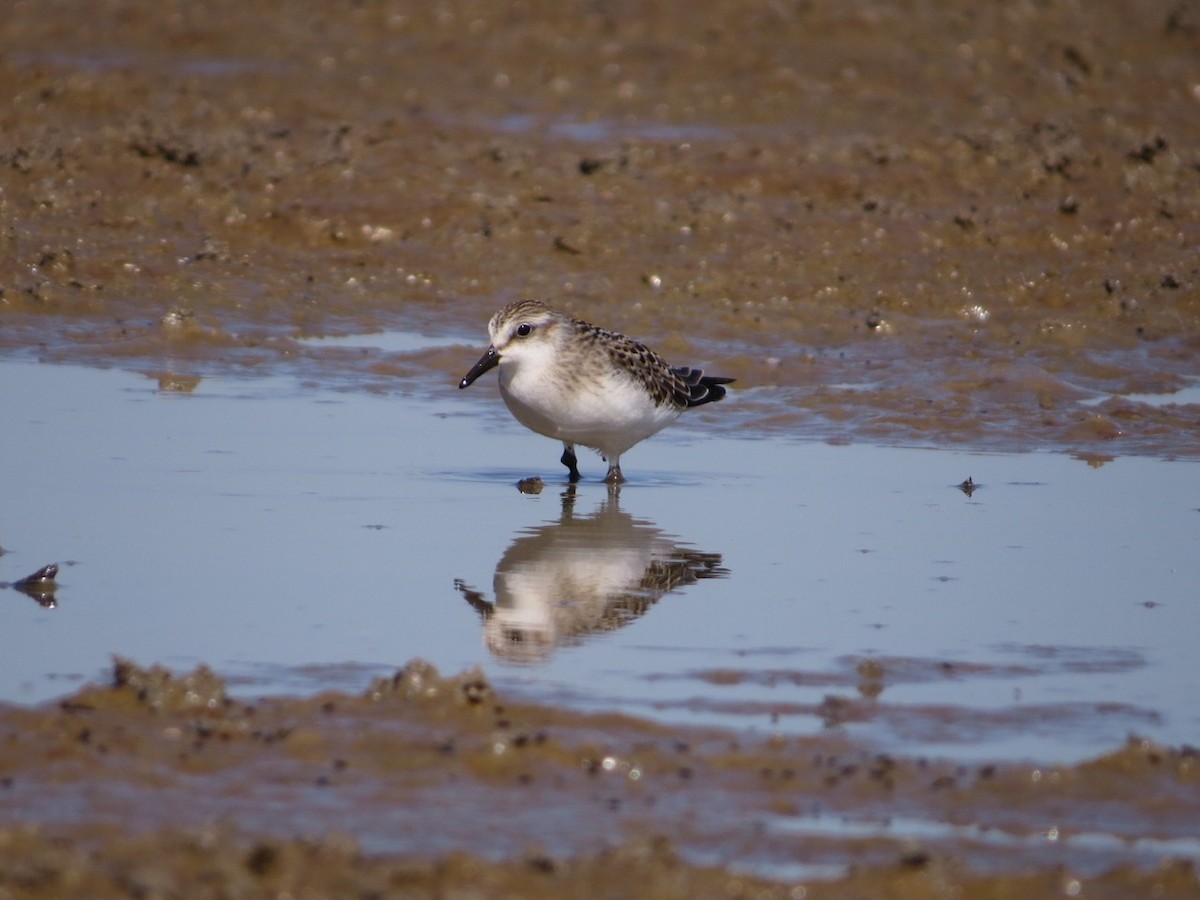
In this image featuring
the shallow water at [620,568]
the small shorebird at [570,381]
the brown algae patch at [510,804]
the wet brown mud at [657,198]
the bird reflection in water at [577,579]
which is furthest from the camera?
the wet brown mud at [657,198]

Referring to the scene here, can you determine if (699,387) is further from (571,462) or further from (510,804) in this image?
(510,804)

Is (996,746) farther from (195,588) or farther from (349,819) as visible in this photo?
(195,588)

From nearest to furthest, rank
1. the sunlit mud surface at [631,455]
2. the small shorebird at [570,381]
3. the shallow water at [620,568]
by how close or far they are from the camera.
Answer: the sunlit mud surface at [631,455] → the shallow water at [620,568] → the small shorebird at [570,381]

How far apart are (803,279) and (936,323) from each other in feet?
4.00

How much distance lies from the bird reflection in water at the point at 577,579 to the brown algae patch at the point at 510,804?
42.0 inches

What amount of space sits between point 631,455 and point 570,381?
4.86 ft

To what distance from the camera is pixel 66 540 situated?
25.1ft

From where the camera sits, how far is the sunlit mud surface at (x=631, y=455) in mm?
4809

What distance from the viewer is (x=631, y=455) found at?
1080 cm

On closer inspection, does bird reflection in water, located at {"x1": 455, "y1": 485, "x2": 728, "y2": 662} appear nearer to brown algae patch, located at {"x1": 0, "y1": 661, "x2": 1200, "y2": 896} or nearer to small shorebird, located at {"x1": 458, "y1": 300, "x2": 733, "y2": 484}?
small shorebird, located at {"x1": 458, "y1": 300, "x2": 733, "y2": 484}

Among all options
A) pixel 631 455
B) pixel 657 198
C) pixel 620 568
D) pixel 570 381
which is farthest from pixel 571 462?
pixel 657 198

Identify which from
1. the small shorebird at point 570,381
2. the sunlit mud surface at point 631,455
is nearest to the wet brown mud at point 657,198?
the sunlit mud surface at point 631,455

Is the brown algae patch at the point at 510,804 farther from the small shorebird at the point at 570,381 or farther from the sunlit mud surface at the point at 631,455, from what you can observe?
the small shorebird at the point at 570,381

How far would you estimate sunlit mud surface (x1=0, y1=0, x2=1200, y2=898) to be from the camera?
4809mm
